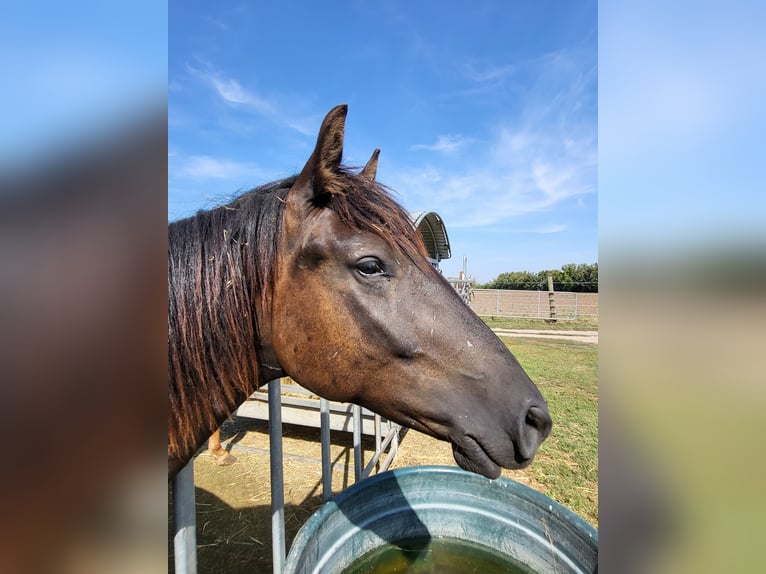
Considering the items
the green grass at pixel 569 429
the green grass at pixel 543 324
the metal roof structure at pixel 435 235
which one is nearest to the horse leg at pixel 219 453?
the green grass at pixel 569 429

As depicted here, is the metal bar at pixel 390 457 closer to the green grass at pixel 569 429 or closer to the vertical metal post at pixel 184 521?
the green grass at pixel 569 429

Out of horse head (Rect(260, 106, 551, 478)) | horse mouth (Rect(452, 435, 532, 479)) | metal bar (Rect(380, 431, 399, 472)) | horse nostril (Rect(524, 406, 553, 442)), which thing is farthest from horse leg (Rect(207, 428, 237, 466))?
horse nostril (Rect(524, 406, 553, 442))

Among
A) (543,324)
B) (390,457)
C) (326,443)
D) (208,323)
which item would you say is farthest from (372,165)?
(543,324)

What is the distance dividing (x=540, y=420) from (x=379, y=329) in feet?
2.02

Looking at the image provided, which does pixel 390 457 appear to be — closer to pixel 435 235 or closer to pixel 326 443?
pixel 326 443

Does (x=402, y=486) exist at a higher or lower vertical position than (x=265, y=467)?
higher

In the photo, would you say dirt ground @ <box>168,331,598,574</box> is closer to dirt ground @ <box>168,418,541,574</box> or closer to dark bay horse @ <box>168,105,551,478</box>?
dirt ground @ <box>168,418,541,574</box>

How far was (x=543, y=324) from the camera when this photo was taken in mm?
16672

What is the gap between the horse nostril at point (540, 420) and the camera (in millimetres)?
1144

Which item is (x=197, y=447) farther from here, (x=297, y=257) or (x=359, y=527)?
(x=359, y=527)

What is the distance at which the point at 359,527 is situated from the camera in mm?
2057
